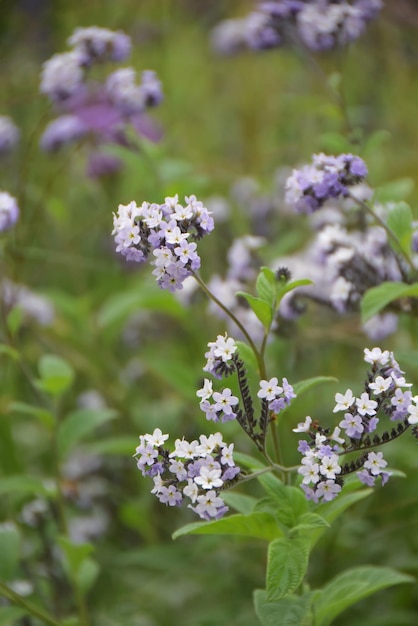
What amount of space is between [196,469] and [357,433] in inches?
6.4

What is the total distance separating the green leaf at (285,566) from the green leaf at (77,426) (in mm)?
507

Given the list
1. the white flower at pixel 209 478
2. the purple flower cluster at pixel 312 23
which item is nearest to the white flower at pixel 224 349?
the white flower at pixel 209 478

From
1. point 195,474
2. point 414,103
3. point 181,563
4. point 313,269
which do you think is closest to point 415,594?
point 181,563

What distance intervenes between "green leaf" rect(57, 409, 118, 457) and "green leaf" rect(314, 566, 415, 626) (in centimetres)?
45

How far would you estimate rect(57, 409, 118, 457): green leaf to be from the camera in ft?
4.24

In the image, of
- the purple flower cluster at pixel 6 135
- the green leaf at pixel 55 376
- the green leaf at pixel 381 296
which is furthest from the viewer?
the purple flower cluster at pixel 6 135

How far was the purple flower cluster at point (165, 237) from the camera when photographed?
83cm

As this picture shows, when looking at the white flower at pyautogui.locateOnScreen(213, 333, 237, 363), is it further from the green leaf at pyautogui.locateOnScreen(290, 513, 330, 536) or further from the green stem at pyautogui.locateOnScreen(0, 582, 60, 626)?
the green stem at pyautogui.locateOnScreen(0, 582, 60, 626)

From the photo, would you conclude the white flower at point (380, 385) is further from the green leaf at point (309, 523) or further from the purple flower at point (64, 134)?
the purple flower at point (64, 134)

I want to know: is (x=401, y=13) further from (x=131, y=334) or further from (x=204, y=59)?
(x=204, y=59)

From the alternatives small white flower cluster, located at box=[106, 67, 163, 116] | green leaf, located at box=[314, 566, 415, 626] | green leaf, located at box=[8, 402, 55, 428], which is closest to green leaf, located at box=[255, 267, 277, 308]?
green leaf, located at box=[314, 566, 415, 626]

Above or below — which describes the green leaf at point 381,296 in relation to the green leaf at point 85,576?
above

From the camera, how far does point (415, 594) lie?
1511mm

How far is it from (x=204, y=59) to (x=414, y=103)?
139 cm
